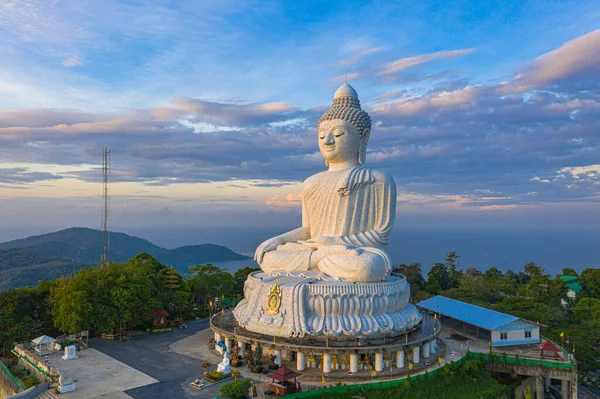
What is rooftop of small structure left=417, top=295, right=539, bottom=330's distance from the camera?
20878mm

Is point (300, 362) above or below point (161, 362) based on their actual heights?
above

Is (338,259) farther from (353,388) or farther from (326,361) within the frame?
(353,388)

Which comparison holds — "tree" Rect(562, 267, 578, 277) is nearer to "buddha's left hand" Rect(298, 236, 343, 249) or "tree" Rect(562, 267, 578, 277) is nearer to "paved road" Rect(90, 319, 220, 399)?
"buddha's left hand" Rect(298, 236, 343, 249)

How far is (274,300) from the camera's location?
1845cm

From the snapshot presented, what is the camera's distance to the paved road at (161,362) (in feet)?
51.7

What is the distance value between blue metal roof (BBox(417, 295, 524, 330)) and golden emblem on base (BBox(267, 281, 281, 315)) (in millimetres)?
9788

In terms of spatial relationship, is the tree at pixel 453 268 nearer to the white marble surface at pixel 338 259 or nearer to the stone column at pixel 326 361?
the white marble surface at pixel 338 259

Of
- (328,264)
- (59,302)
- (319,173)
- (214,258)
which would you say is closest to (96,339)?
(59,302)

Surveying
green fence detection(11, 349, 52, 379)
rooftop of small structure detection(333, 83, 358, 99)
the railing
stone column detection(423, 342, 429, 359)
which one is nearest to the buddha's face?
rooftop of small structure detection(333, 83, 358, 99)

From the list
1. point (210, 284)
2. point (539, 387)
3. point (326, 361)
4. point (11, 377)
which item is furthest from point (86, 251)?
point (539, 387)

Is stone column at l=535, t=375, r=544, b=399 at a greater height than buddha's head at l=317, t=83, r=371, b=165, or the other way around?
buddha's head at l=317, t=83, r=371, b=165

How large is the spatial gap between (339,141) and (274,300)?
9.15 m

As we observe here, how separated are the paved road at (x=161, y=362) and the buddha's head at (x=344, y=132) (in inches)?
474

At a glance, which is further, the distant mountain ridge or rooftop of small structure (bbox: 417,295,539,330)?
the distant mountain ridge
